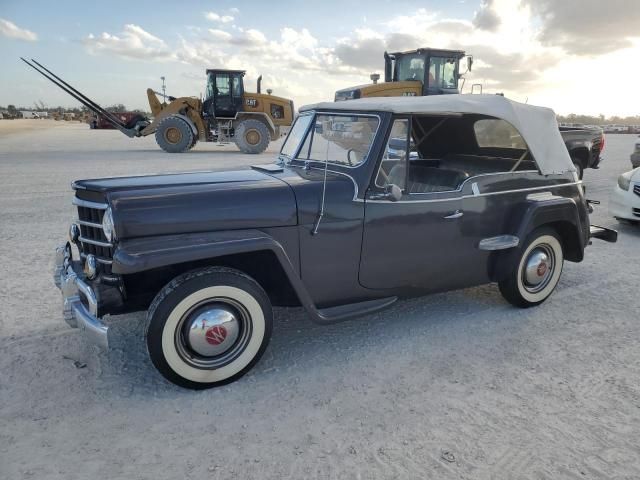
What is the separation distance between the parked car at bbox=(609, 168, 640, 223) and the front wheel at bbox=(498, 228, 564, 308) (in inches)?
136

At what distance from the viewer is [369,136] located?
357cm

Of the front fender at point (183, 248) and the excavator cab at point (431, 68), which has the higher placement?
the excavator cab at point (431, 68)

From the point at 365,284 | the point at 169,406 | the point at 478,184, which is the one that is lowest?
the point at 169,406

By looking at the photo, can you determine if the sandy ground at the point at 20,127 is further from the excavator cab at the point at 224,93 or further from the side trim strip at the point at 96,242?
the side trim strip at the point at 96,242

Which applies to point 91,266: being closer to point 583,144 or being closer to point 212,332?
point 212,332

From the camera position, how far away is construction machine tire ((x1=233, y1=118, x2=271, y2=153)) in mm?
17859

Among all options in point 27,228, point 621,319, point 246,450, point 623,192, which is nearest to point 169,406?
point 246,450

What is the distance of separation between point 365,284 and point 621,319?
2.32 meters

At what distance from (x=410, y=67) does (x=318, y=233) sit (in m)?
13.8

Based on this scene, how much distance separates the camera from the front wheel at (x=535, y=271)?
414cm

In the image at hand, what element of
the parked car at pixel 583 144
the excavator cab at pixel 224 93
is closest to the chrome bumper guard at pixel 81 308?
the parked car at pixel 583 144

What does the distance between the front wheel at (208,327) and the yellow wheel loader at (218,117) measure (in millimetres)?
15609

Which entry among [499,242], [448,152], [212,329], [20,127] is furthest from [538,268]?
[20,127]

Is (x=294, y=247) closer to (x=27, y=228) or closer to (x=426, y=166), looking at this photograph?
(x=426, y=166)
